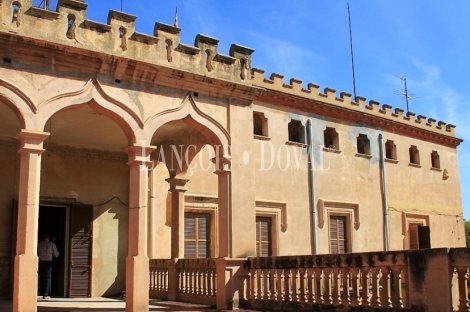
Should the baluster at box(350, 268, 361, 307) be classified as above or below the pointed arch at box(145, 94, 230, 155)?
below

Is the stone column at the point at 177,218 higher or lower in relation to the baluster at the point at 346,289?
higher

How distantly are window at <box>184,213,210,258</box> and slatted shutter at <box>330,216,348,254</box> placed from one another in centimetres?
510

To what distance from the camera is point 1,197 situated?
1302 cm

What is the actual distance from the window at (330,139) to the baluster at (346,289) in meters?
10.8

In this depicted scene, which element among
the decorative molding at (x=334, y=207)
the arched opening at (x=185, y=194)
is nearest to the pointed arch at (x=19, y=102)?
the arched opening at (x=185, y=194)

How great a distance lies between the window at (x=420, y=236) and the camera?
865 inches

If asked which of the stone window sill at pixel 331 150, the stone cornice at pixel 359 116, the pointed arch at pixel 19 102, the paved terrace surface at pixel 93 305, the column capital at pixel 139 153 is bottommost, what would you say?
the paved terrace surface at pixel 93 305

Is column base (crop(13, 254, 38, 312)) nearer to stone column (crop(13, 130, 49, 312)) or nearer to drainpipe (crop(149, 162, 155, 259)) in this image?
stone column (crop(13, 130, 49, 312))

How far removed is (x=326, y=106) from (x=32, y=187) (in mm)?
12553

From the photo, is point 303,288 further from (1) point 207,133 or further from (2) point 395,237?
(2) point 395,237

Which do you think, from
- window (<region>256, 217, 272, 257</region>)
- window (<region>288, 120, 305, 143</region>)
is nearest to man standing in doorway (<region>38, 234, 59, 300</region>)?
window (<region>256, 217, 272, 257</region>)

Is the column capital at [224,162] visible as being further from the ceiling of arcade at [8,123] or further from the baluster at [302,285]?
the ceiling of arcade at [8,123]

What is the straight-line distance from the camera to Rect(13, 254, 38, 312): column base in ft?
27.8

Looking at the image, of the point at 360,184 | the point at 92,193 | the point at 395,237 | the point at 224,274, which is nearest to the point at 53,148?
the point at 92,193
